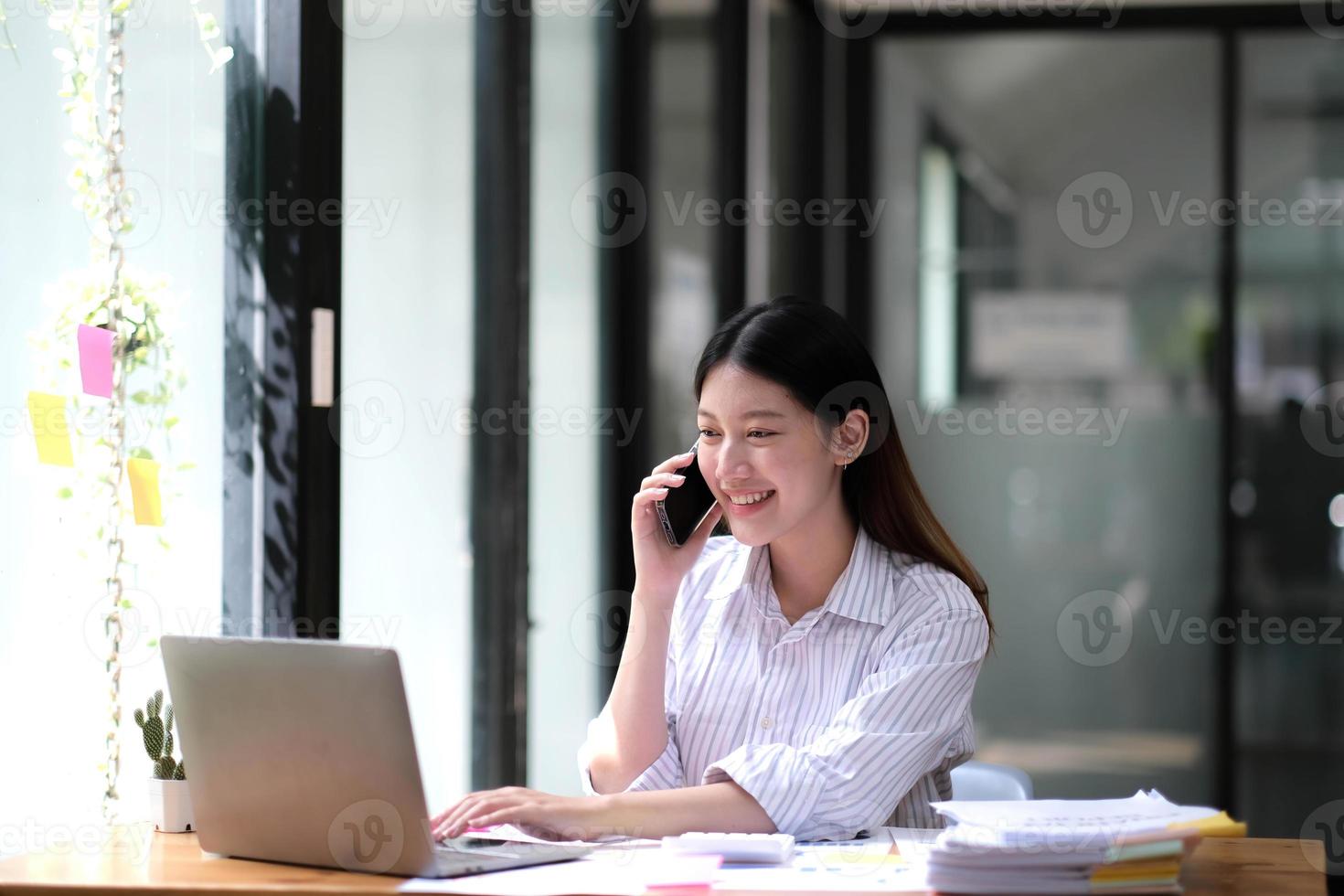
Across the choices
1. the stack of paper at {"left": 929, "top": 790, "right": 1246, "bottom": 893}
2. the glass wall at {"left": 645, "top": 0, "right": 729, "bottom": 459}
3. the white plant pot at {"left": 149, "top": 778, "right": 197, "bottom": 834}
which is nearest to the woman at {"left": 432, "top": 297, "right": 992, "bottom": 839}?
the stack of paper at {"left": 929, "top": 790, "right": 1246, "bottom": 893}

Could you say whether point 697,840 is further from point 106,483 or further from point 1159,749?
point 1159,749

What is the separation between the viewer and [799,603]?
7.16 feet

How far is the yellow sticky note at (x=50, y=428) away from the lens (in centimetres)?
186

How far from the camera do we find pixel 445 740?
115 inches

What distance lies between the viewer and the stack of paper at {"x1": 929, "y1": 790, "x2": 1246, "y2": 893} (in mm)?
1511

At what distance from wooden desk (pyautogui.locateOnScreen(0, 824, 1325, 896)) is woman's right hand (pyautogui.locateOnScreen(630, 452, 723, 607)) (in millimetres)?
681

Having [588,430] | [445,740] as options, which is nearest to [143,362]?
[445,740]

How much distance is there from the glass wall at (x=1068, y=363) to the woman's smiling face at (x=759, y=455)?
9.04 feet

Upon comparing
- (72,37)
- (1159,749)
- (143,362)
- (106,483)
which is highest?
(72,37)

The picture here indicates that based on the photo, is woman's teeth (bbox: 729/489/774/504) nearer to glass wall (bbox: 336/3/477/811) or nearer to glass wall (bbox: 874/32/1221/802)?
glass wall (bbox: 336/3/477/811)

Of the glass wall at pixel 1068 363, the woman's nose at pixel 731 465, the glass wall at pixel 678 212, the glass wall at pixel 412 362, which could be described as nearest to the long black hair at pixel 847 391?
the woman's nose at pixel 731 465

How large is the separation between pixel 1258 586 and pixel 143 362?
3.66 meters

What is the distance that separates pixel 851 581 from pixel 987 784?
18.8 inches

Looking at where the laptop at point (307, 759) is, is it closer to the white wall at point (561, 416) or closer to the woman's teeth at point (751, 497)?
the woman's teeth at point (751, 497)
